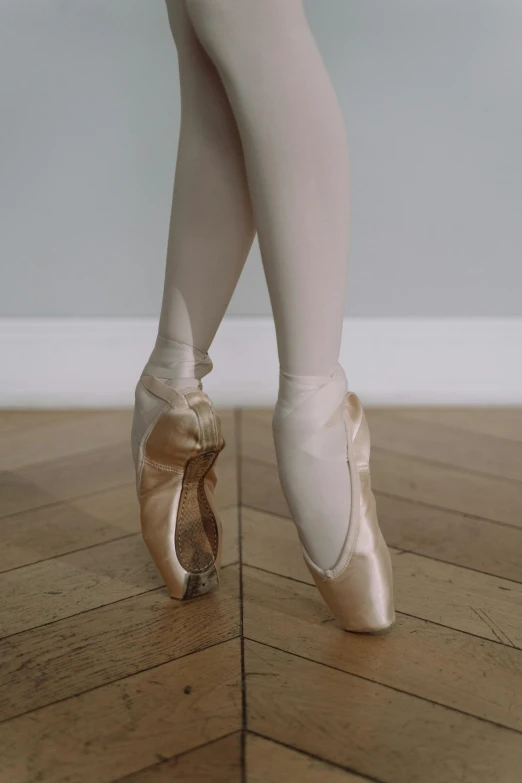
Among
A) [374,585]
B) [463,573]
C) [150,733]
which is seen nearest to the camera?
[150,733]

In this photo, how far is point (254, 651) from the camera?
2.07ft

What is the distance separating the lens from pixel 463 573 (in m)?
0.77

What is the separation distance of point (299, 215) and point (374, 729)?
375 millimetres

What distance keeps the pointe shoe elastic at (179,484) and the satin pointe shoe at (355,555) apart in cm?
8

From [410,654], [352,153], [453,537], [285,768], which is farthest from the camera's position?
[352,153]

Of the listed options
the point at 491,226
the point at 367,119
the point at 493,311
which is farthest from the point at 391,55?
the point at 493,311

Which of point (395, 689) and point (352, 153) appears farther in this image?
point (352, 153)

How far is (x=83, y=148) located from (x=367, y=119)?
0.49 m

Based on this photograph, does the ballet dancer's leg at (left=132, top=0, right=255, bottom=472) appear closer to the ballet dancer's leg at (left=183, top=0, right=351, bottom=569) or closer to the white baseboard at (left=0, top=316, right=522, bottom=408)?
the ballet dancer's leg at (left=183, top=0, right=351, bottom=569)

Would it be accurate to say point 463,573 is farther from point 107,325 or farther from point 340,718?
point 107,325

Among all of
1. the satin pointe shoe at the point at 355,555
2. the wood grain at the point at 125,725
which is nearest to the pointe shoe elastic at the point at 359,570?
the satin pointe shoe at the point at 355,555

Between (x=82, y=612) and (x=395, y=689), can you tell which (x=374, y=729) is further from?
(x=82, y=612)

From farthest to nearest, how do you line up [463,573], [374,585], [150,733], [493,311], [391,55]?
[493,311] → [391,55] → [463,573] → [374,585] → [150,733]

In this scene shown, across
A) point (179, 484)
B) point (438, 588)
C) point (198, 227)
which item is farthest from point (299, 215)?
point (438, 588)
